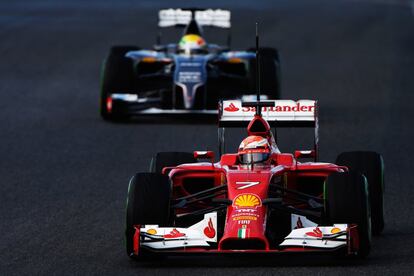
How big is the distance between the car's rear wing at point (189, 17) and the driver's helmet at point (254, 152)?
11.0 metres

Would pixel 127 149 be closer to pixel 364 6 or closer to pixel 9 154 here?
pixel 9 154

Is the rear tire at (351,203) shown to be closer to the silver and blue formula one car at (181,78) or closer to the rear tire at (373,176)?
the rear tire at (373,176)

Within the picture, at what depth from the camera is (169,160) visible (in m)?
13.8

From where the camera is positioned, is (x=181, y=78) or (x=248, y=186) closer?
(x=248, y=186)

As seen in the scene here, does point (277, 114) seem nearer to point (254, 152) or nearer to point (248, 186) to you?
A: point (254, 152)

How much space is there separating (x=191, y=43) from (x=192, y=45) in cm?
4

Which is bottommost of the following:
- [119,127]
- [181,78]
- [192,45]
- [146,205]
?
[119,127]

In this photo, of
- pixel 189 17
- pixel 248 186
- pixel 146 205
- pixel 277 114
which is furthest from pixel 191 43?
pixel 146 205

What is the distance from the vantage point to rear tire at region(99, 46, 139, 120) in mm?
22344

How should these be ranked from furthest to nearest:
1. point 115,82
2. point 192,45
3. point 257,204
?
point 192,45 < point 115,82 < point 257,204

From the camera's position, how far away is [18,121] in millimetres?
22719

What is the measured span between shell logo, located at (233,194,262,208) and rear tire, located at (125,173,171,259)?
0.52 m

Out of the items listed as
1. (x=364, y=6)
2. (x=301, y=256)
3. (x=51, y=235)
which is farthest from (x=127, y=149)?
(x=364, y=6)

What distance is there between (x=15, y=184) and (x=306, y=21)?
25.1m
